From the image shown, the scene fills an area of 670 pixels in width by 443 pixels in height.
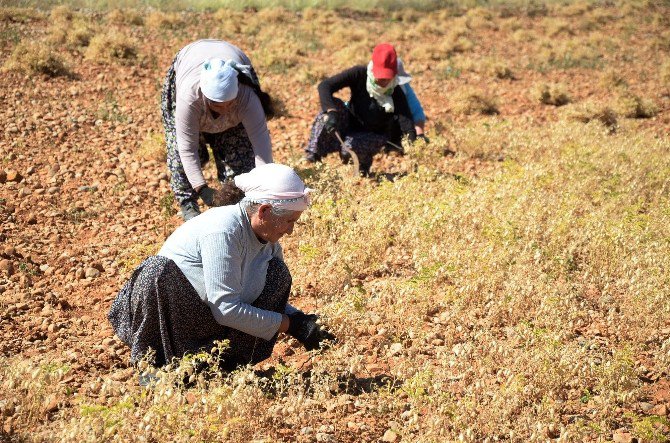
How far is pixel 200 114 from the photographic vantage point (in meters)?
4.16

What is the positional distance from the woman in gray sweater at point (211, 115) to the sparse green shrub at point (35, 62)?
414cm

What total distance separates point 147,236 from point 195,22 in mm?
8947

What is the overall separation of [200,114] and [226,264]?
166 centimetres

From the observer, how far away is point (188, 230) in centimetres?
291

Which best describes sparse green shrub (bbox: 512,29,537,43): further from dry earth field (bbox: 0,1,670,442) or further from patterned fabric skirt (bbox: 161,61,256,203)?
patterned fabric skirt (bbox: 161,61,256,203)

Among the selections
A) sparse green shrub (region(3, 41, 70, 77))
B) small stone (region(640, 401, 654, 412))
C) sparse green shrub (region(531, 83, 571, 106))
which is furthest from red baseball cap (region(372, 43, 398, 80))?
sparse green shrub (region(3, 41, 70, 77))

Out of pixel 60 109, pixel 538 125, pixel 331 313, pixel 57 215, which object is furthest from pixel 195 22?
pixel 331 313

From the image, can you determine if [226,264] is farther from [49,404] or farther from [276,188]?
[49,404]

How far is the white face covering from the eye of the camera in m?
5.61

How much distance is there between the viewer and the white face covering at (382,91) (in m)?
5.61

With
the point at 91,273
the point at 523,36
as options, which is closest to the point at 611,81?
the point at 523,36

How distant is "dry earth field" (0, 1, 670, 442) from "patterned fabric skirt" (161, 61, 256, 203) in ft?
1.45

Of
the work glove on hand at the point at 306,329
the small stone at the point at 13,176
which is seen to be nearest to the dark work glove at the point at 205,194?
the work glove on hand at the point at 306,329

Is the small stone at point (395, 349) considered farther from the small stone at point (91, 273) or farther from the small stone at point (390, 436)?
the small stone at point (91, 273)
